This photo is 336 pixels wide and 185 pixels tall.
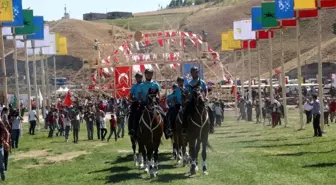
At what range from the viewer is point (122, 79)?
76.4 metres

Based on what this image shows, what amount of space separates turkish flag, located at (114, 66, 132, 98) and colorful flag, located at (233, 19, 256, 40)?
83.1ft

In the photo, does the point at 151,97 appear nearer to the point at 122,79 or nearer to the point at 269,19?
the point at 269,19

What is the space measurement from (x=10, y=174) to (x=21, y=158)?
6.46 metres

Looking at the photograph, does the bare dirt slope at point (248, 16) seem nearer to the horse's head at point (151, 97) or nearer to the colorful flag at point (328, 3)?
the colorful flag at point (328, 3)

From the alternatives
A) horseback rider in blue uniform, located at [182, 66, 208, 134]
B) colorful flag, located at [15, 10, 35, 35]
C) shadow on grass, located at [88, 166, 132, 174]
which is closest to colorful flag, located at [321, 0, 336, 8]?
shadow on grass, located at [88, 166, 132, 174]

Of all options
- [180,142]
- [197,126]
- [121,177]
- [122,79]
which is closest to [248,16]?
[122,79]

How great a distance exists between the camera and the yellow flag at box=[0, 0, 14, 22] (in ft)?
120

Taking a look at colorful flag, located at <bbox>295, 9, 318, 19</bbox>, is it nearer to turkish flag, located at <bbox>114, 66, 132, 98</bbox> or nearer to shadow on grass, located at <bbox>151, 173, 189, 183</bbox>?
shadow on grass, located at <bbox>151, 173, 189, 183</bbox>

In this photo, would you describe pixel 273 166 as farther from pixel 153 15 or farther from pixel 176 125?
pixel 153 15

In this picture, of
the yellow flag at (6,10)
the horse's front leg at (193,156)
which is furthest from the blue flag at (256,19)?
the horse's front leg at (193,156)

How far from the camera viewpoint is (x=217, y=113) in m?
51.3

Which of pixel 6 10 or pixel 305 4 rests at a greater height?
pixel 6 10

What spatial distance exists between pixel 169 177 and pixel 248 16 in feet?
391

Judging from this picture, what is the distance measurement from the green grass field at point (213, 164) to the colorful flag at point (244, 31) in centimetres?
1593
